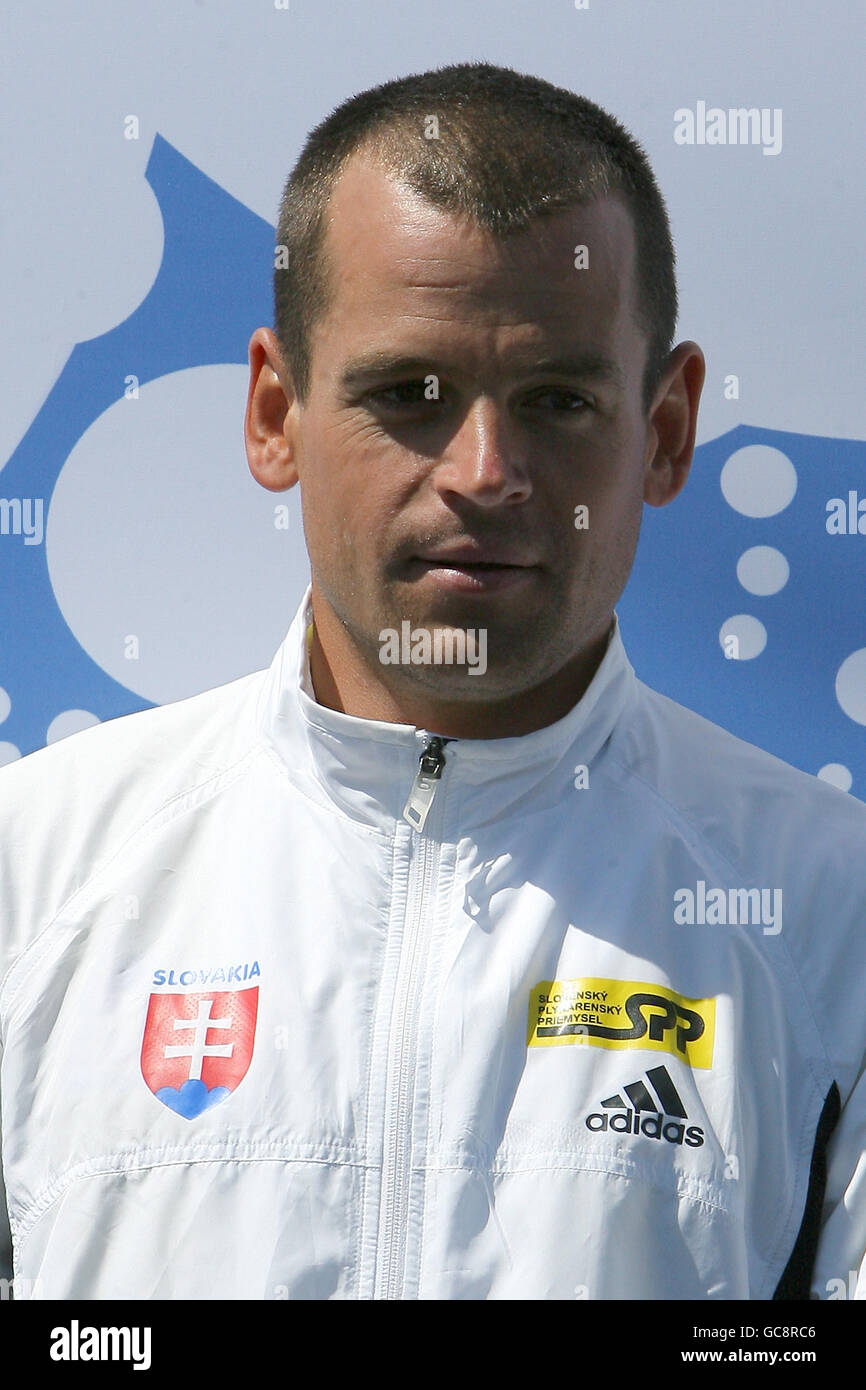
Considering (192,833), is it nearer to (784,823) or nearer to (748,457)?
(784,823)

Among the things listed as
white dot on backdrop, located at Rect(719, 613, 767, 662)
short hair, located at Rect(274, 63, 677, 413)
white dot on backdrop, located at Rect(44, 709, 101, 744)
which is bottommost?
white dot on backdrop, located at Rect(44, 709, 101, 744)

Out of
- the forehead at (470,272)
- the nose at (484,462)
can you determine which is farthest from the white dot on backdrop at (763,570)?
the nose at (484,462)

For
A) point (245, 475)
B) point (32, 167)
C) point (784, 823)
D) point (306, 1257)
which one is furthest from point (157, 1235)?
point (32, 167)

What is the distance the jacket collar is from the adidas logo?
34cm

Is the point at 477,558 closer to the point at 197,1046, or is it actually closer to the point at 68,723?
the point at 197,1046

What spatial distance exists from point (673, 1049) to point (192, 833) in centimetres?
62

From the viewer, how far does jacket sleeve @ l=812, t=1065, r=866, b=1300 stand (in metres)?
1.51

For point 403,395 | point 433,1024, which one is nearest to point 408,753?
point 433,1024

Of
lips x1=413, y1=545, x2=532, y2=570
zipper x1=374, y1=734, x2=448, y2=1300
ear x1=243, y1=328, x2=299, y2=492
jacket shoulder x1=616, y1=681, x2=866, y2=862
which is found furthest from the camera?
ear x1=243, y1=328, x2=299, y2=492

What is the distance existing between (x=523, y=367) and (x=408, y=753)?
0.46 m

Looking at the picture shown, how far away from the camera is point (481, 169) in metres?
1.60

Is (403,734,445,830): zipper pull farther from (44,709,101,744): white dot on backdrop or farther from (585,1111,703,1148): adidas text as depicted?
(44,709,101,744): white dot on backdrop

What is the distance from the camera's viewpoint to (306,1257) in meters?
1.45

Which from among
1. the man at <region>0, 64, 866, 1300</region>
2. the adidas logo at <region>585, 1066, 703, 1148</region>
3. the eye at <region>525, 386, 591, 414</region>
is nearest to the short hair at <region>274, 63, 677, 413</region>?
the man at <region>0, 64, 866, 1300</region>
